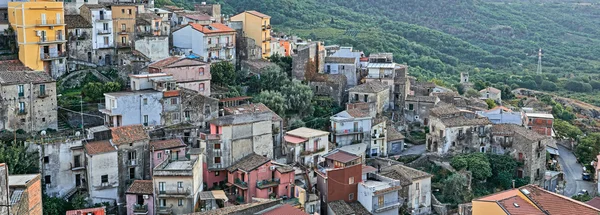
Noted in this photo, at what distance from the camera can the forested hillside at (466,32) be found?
8344 cm

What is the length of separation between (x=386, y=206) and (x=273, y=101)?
9.77m

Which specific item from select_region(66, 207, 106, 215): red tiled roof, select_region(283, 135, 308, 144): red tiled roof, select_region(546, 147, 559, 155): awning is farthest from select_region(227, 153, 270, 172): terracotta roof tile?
select_region(546, 147, 559, 155): awning

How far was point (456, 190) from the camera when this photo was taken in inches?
1590

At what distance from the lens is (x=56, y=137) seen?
33.1 m

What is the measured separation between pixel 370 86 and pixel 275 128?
10.3 meters

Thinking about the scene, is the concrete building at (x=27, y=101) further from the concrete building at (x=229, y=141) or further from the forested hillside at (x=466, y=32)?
the forested hillside at (x=466, y=32)

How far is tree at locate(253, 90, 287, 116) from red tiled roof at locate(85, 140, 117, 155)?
11098 millimetres

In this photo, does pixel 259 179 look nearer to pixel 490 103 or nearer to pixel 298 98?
pixel 298 98

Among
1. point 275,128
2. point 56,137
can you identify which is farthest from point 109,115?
point 275,128

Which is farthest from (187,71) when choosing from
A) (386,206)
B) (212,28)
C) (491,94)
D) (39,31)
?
(491,94)

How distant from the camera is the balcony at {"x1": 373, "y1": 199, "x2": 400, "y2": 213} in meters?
35.8

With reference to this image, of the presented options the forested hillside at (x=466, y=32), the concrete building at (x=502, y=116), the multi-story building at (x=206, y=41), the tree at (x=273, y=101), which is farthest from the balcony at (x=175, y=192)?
the forested hillside at (x=466, y=32)

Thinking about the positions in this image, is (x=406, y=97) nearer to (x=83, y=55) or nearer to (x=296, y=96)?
(x=296, y=96)

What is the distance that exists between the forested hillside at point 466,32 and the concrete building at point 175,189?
4087 centimetres
